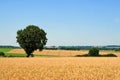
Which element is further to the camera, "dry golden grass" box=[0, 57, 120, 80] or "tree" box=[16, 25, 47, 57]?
"tree" box=[16, 25, 47, 57]

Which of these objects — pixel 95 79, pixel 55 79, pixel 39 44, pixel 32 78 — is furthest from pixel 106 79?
pixel 39 44

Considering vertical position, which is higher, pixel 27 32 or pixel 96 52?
pixel 27 32

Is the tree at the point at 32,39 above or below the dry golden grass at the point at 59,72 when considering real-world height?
above

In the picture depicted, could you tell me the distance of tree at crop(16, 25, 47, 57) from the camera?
8125 cm

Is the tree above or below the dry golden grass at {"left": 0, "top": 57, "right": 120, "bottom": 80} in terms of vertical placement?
above

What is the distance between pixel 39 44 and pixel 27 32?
503 cm

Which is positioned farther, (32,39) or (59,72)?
(32,39)

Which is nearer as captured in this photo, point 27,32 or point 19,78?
point 19,78

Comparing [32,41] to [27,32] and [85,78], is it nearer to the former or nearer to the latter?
[27,32]

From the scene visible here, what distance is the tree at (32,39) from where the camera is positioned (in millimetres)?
81250

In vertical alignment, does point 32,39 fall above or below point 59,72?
above

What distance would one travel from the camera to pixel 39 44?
81500mm

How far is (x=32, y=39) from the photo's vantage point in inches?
3199

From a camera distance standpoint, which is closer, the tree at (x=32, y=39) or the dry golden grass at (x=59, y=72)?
the dry golden grass at (x=59, y=72)
